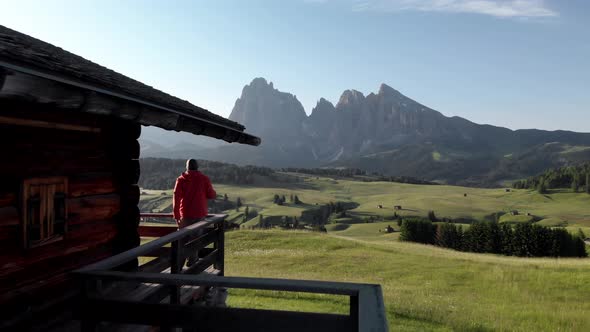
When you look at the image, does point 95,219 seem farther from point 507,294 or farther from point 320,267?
point 320,267

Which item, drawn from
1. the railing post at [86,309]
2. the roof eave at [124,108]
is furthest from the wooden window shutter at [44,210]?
the railing post at [86,309]

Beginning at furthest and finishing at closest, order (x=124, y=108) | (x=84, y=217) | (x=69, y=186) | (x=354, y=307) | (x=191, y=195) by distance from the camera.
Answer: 1. (x=191, y=195)
2. (x=84, y=217)
3. (x=69, y=186)
4. (x=124, y=108)
5. (x=354, y=307)

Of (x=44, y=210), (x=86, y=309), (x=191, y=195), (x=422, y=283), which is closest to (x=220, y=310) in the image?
(x=86, y=309)

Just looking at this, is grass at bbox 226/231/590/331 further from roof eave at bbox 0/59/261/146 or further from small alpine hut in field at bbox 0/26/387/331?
roof eave at bbox 0/59/261/146

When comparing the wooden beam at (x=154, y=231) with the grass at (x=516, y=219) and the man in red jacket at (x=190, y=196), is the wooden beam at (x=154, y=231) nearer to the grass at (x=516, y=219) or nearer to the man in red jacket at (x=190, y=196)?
the man in red jacket at (x=190, y=196)

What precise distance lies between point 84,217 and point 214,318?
3.98 metres

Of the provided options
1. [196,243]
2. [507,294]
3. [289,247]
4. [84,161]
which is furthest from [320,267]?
[84,161]

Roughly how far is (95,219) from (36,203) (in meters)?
1.45

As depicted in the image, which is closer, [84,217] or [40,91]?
[40,91]

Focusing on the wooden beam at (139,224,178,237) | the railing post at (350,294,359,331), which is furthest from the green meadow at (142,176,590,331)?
the railing post at (350,294,359,331)

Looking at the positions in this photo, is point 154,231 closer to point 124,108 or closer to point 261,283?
point 124,108

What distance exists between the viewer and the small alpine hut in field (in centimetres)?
359

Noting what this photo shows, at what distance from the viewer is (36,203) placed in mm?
5570

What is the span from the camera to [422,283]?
21328 millimetres
